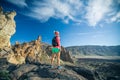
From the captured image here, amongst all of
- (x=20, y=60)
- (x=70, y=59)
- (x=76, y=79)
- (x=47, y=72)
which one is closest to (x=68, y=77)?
(x=76, y=79)

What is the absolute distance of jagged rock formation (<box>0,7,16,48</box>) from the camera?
53.4 m

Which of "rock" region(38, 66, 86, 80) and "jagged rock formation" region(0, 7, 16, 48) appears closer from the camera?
"rock" region(38, 66, 86, 80)

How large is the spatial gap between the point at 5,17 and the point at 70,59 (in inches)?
1492

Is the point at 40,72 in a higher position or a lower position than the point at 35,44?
lower

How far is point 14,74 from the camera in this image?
1495 cm

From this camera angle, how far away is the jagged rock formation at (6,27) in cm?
5342

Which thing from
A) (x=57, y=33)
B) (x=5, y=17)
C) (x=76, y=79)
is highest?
(x=5, y=17)

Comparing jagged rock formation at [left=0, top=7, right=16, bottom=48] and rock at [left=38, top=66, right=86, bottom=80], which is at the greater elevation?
jagged rock formation at [left=0, top=7, right=16, bottom=48]

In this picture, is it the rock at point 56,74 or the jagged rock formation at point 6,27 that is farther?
the jagged rock formation at point 6,27

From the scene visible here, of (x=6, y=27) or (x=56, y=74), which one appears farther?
(x=6, y=27)

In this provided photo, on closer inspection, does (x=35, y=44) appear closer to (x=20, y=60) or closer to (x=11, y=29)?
(x=11, y=29)

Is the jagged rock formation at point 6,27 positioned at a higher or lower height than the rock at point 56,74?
higher

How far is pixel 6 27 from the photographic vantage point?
5603 centimetres

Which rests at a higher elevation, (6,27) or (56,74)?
(6,27)
